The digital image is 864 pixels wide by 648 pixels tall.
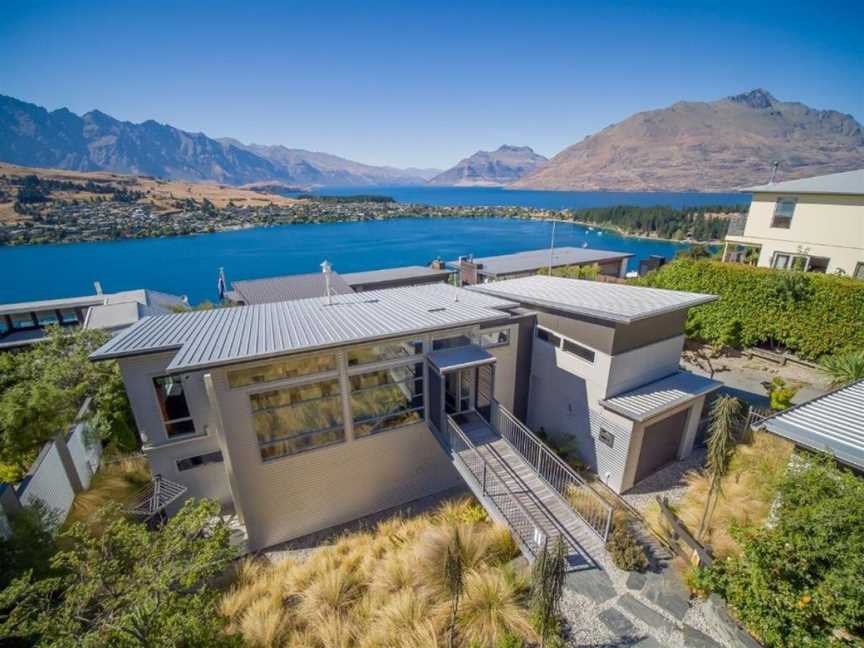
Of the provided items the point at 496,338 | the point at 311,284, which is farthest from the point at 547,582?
the point at 311,284

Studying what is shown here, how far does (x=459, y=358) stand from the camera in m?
9.70

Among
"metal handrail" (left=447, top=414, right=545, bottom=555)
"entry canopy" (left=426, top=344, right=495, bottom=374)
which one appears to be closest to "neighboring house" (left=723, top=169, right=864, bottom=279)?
"entry canopy" (left=426, top=344, right=495, bottom=374)

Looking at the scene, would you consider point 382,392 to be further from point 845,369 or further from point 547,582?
point 845,369

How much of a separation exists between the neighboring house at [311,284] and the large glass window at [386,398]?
24.6ft

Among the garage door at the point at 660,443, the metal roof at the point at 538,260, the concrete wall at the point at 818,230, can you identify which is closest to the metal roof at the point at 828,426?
the garage door at the point at 660,443

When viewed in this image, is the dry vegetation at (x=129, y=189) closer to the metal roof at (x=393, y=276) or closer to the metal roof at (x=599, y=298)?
the metal roof at (x=393, y=276)

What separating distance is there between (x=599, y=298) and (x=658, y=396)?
3372 millimetres

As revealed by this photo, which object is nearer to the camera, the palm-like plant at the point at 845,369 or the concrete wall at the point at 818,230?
the palm-like plant at the point at 845,369

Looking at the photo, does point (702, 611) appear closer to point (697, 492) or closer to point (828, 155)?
point (697, 492)

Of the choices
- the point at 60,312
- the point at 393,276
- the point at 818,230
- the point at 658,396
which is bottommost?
the point at 60,312

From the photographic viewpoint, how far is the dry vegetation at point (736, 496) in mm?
7980

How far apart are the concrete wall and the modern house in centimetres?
1144

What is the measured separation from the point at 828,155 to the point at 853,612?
305041 millimetres

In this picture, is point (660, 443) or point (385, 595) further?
point (660, 443)
